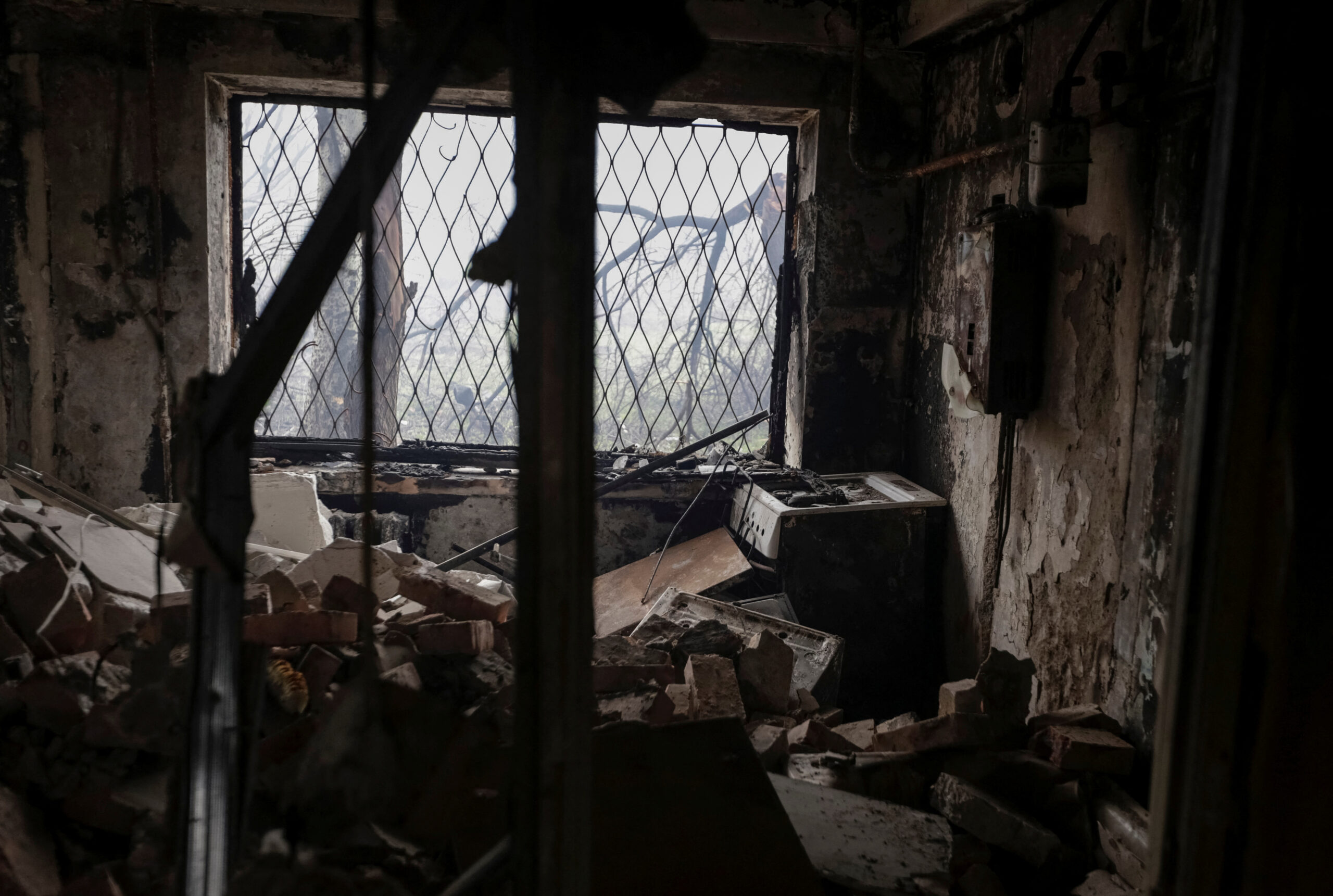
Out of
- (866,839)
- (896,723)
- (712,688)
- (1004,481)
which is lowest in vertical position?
(896,723)

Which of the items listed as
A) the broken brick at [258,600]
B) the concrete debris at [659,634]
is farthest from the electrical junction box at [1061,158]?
the broken brick at [258,600]

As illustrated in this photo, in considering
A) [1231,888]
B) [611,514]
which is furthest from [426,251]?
[1231,888]

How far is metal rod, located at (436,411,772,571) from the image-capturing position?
338 cm

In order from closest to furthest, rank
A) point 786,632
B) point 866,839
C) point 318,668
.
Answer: point 866,839 → point 318,668 → point 786,632

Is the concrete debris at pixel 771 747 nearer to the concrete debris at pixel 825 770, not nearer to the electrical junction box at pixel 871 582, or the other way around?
the concrete debris at pixel 825 770

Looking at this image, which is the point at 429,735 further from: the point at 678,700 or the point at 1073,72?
the point at 1073,72

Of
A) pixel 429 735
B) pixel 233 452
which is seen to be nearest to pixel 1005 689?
pixel 429 735

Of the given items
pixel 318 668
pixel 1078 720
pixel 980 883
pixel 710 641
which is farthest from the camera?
pixel 710 641

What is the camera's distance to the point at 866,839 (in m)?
1.80

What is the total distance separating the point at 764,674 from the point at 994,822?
2.38ft

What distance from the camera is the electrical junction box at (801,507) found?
123 inches

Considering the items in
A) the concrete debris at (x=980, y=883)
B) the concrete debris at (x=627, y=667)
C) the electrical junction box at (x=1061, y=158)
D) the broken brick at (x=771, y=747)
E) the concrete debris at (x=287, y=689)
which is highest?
the electrical junction box at (x=1061, y=158)

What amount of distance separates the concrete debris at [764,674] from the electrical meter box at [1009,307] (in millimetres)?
929

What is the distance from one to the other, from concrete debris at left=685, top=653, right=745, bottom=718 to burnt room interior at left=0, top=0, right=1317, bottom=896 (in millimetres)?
12
